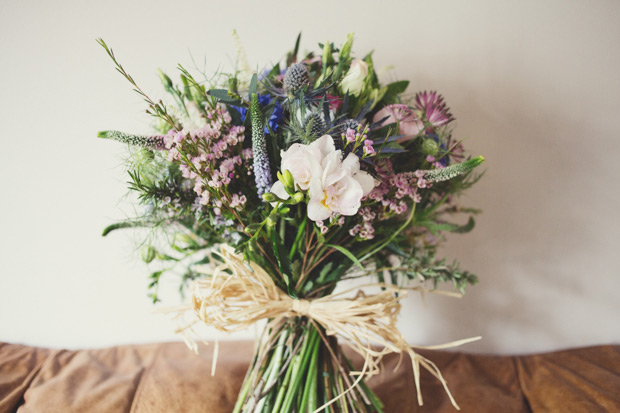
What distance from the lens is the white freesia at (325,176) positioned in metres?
0.58

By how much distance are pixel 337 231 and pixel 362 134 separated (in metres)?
0.20

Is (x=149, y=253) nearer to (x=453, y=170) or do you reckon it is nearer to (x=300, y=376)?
(x=300, y=376)

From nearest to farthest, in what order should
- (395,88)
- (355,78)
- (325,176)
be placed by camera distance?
(325,176)
(355,78)
(395,88)

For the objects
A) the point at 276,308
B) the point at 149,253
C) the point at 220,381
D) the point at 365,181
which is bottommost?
the point at 220,381

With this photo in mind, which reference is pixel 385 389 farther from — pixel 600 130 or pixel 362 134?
pixel 600 130

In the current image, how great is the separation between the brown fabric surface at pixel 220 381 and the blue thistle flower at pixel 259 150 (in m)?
0.59

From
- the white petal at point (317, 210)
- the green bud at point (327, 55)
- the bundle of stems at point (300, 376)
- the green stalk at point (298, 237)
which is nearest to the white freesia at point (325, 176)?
the white petal at point (317, 210)

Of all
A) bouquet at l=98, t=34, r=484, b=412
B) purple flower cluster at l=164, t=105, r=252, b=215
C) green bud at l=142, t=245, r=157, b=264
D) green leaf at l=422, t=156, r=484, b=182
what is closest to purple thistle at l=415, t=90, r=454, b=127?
bouquet at l=98, t=34, r=484, b=412

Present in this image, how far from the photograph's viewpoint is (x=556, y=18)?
3.36 feet

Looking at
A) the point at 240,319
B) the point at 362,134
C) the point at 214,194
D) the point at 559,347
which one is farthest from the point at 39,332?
the point at 559,347

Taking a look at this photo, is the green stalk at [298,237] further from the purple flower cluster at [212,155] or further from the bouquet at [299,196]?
the purple flower cluster at [212,155]

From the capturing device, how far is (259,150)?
63 centimetres

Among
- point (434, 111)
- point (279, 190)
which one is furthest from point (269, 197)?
point (434, 111)

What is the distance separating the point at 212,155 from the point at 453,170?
0.37 m
